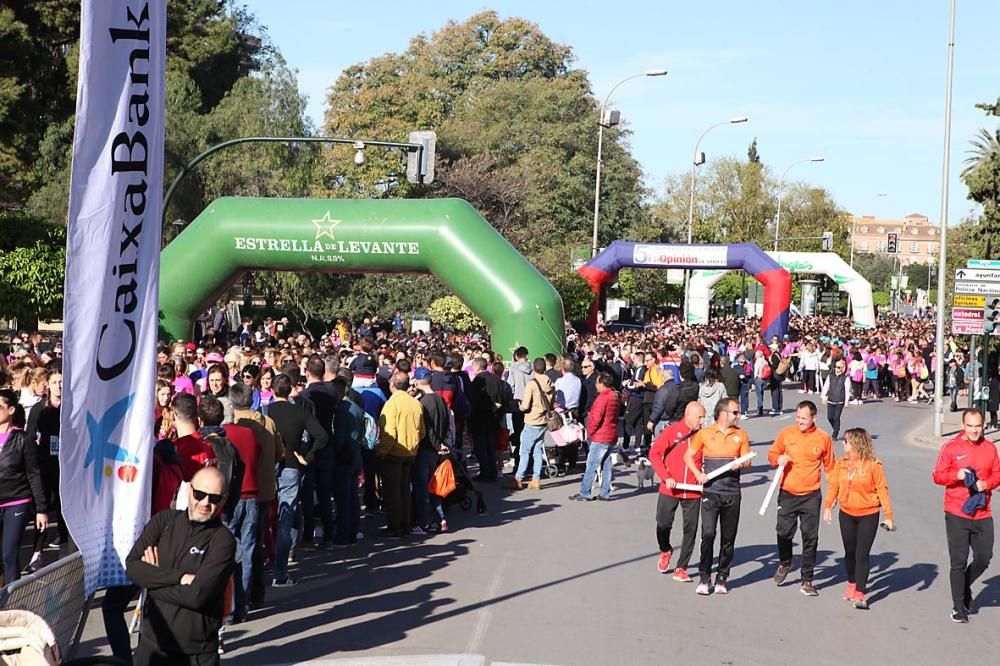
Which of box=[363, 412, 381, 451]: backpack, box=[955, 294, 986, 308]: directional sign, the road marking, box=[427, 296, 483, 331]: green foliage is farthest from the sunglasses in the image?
box=[427, 296, 483, 331]: green foliage

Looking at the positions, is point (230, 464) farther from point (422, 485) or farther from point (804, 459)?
point (804, 459)

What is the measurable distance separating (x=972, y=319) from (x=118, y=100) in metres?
20.3

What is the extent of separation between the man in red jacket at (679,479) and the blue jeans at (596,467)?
3.76 m

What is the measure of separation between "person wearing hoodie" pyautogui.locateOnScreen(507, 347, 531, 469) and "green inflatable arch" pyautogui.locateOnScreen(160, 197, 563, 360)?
4065mm

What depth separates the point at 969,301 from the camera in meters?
24.0

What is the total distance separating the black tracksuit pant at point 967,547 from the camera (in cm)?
967

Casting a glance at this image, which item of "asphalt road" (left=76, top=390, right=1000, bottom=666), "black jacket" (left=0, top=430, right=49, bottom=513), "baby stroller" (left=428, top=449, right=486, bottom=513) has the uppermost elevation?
"black jacket" (left=0, top=430, right=49, bottom=513)

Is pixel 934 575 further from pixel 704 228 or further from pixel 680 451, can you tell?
pixel 704 228

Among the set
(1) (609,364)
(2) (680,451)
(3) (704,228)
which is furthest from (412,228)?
(3) (704,228)

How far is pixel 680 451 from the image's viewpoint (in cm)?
1048

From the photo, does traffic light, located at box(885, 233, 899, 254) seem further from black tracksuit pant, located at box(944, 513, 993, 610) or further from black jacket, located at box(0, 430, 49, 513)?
black jacket, located at box(0, 430, 49, 513)

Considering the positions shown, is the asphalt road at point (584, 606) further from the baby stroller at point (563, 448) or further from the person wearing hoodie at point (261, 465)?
the baby stroller at point (563, 448)

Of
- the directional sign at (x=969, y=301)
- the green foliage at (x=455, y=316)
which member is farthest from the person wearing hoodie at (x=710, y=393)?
the green foliage at (x=455, y=316)

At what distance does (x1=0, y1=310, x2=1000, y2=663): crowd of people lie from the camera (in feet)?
25.0
